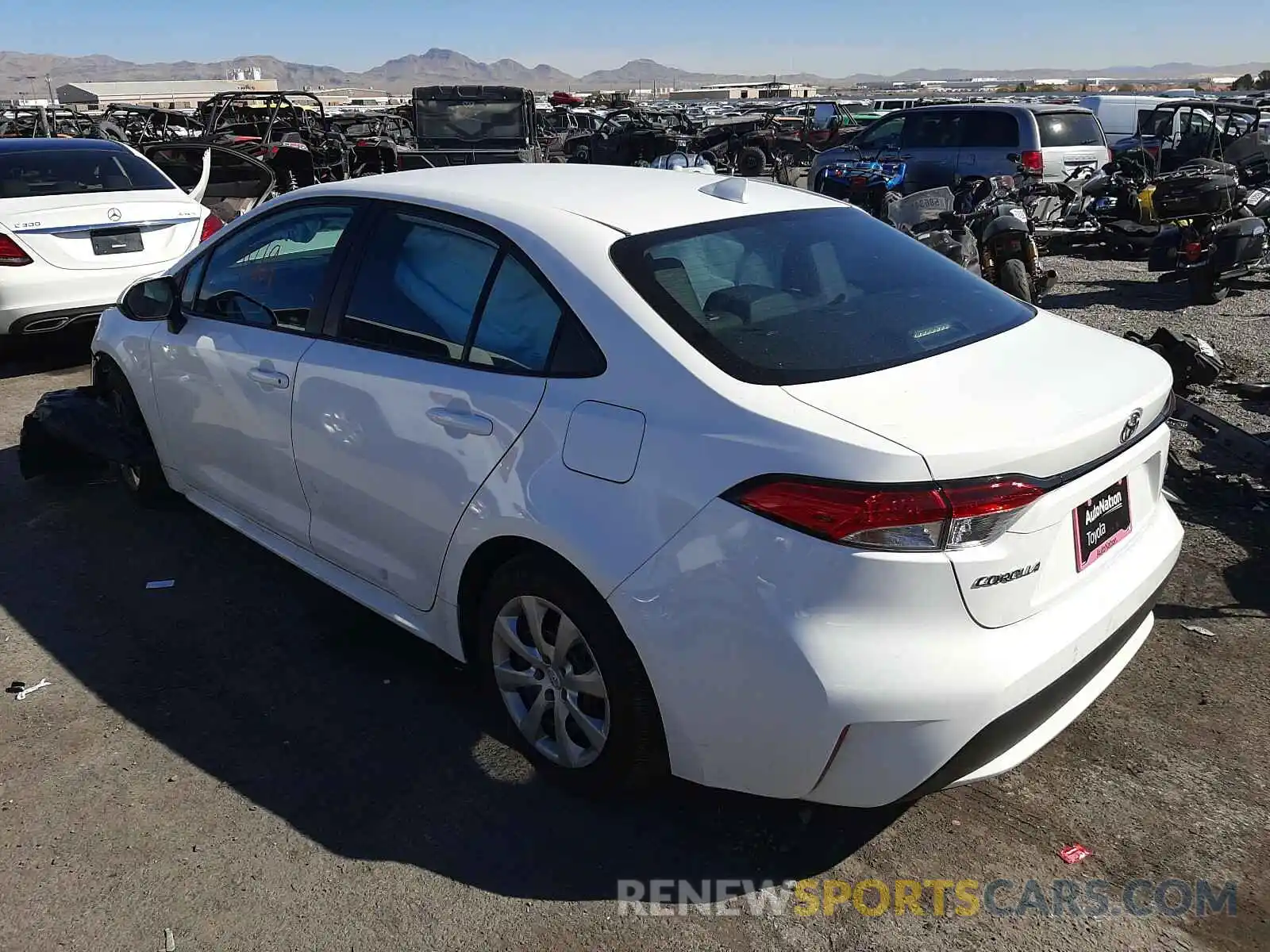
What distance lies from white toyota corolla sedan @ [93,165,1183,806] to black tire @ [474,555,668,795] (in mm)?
10

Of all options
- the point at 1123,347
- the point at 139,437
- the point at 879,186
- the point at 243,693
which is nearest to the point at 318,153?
the point at 879,186

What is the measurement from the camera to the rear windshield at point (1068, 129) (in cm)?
1273

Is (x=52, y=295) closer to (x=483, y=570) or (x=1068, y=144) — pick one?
(x=483, y=570)

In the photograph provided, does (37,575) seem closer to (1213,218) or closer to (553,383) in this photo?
(553,383)

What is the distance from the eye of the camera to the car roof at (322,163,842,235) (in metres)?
3.05

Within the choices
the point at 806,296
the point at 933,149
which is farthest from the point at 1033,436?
the point at 933,149

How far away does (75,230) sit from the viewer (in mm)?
7164

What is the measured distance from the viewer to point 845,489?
2.21m

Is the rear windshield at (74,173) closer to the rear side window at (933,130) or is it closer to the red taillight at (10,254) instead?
the red taillight at (10,254)

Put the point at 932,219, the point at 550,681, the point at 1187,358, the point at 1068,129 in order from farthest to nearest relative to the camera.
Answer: the point at 1068,129
the point at 932,219
the point at 1187,358
the point at 550,681

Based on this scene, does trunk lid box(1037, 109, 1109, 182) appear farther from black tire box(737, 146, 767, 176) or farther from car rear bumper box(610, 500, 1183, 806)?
car rear bumper box(610, 500, 1183, 806)

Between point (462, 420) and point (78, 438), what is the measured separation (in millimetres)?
2919

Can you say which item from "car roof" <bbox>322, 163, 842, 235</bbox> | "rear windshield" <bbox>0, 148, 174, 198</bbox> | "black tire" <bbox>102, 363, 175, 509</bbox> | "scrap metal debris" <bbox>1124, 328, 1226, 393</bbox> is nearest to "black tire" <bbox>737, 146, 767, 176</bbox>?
"rear windshield" <bbox>0, 148, 174, 198</bbox>

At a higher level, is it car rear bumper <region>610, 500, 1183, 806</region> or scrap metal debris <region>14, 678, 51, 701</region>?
car rear bumper <region>610, 500, 1183, 806</region>
